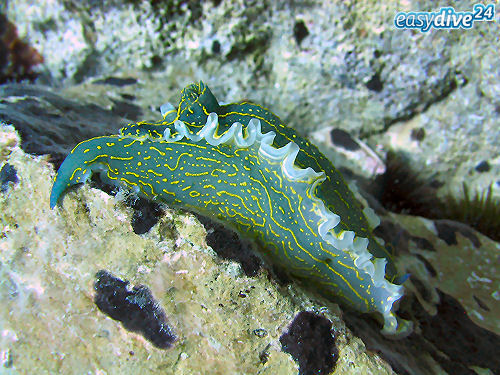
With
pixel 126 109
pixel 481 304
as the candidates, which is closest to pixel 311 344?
pixel 481 304

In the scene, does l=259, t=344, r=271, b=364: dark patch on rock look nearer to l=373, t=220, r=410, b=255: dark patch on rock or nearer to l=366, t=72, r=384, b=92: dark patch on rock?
l=373, t=220, r=410, b=255: dark patch on rock

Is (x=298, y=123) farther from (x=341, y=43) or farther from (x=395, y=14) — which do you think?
(x=395, y=14)

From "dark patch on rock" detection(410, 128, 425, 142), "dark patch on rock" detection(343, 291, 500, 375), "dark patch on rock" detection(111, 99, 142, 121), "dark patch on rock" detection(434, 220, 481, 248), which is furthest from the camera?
"dark patch on rock" detection(410, 128, 425, 142)

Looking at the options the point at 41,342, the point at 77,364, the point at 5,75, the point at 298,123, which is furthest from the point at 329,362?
the point at 5,75

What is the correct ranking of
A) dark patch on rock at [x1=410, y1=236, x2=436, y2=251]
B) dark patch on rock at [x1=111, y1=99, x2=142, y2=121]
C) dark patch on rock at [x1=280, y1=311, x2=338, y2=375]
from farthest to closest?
dark patch on rock at [x1=111, y1=99, x2=142, y2=121] → dark patch on rock at [x1=410, y1=236, x2=436, y2=251] → dark patch on rock at [x1=280, y1=311, x2=338, y2=375]

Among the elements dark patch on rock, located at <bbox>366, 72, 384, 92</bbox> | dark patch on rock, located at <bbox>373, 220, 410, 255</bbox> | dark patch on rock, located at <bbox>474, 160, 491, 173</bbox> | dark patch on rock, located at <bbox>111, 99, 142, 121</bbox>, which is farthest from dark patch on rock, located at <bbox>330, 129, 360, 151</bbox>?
dark patch on rock, located at <bbox>111, 99, 142, 121</bbox>

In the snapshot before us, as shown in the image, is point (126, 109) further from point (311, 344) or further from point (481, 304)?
point (481, 304)
